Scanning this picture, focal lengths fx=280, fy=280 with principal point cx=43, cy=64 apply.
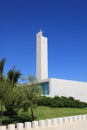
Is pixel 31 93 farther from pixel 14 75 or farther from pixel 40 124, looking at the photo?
pixel 40 124

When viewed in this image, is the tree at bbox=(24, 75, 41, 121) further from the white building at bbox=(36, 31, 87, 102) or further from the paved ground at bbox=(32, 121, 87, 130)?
the white building at bbox=(36, 31, 87, 102)

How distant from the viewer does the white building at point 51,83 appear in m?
39.1

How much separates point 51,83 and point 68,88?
349cm

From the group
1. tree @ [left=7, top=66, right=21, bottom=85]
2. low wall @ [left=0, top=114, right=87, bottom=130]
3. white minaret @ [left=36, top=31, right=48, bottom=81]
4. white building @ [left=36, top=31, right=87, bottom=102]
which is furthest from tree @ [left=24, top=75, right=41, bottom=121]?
white minaret @ [left=36, top=31, right=48, bottom=81]

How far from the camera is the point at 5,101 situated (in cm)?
1723

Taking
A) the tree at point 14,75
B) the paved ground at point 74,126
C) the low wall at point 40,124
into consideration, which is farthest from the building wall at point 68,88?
the low wall at point 40,124

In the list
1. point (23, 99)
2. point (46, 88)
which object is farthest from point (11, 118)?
point (46, 88)

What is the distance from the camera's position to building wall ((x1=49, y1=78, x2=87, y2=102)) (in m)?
38.8

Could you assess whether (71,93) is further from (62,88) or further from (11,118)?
(11,118)

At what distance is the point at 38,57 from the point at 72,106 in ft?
69.9

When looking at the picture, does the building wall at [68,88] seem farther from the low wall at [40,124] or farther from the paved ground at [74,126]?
the low wall at [40,124]

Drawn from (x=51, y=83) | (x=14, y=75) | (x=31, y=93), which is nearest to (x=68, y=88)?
(x=51, y=83)

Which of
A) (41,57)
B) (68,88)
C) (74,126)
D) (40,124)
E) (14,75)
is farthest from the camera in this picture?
(41,57)

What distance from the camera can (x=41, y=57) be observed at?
49.6 m
